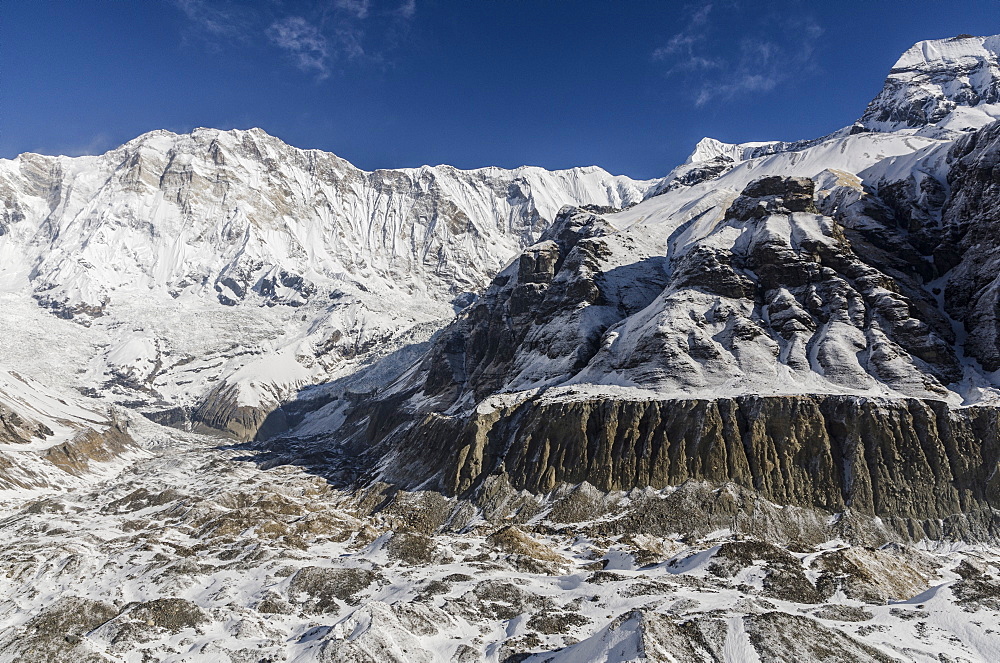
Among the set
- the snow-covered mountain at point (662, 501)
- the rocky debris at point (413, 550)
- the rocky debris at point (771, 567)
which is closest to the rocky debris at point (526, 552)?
the snow-covered mountain at point (662, 501)

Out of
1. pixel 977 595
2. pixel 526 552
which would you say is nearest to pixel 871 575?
pixel 977 595

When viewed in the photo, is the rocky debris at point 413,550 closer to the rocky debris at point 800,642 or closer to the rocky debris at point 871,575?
the rocky debris at point 800,642

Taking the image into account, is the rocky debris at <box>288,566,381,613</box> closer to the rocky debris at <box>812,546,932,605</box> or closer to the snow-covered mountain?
the snow-covered mountain

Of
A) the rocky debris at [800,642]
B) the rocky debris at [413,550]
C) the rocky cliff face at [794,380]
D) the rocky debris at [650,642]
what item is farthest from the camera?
the rocky cliff face at [794,380]

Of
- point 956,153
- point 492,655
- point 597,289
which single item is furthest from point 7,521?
point 956,153

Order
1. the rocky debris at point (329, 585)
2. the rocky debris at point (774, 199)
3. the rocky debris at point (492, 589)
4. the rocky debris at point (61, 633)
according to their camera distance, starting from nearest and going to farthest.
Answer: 1. the rocky debris at point (492, 589)
2. the rocky debris at point (61, 633)
3. the rocky debris at point (329, 585)
4. the rocky debris at point (774, 199)

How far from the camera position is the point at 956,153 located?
182m

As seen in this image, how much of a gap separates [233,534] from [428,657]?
74343mm

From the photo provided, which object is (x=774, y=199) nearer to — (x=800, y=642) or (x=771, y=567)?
(x=771, y=567)

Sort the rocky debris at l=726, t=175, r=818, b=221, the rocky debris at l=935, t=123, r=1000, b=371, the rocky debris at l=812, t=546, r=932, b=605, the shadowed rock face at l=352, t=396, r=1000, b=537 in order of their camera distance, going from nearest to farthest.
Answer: the rocky debris at l=812, t=546, r=932, b=605 < the shadowed rock face at l=352, t=396, r=1000, b=537 < the rocky debris at l=935, t=123, r=1000, b=371 < the rocky debris at l=726, t=175, r=818, b=221

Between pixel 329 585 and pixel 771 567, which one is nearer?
pixel 771 567

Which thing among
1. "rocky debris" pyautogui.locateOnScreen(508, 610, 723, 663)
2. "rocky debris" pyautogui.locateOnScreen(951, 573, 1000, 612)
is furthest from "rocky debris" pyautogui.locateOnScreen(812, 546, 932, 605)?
"rocky debris" pyautogui.locateOnScreen(508, 610, 723, 663)

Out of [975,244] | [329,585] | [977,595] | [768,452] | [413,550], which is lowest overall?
[413,550]

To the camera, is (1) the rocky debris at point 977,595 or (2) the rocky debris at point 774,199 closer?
(1) the rocky debris at point 977,595
